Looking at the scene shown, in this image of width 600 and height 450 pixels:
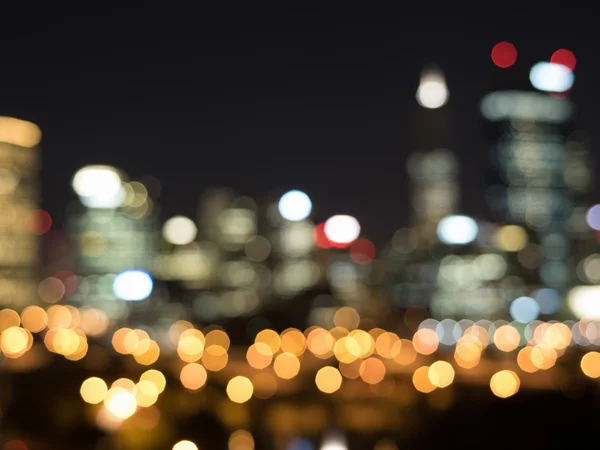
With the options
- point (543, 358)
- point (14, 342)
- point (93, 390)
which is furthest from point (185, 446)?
point (14, 342)

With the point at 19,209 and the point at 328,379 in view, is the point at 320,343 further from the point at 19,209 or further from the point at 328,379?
the point at 19,209

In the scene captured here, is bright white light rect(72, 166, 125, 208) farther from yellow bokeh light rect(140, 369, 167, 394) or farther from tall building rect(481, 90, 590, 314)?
yellow bokeh light rect(140, 369, 167, 394)

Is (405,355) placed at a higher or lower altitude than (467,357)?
higher

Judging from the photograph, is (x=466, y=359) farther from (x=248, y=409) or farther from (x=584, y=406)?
(x=584, y=406)

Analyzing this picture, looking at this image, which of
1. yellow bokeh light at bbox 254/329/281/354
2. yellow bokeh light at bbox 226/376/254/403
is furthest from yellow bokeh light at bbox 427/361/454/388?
yellow bokeh light at bbox 254/329/281/354

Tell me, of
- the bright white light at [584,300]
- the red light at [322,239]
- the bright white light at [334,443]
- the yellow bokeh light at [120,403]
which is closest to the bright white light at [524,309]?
the bright white light at [584,300]

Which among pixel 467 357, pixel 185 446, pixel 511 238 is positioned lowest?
pixel 185 446
